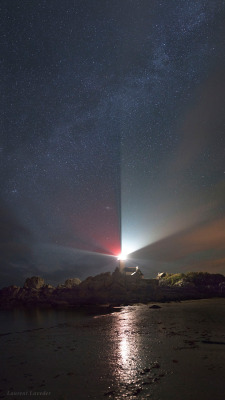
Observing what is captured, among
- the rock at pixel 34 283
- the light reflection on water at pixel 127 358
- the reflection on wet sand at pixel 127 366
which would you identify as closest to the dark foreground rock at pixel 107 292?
the rock at pixel 34 283

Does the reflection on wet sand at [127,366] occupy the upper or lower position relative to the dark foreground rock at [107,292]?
upper

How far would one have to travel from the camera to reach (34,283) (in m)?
66.9

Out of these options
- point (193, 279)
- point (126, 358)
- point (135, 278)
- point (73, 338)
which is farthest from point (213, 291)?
point (126, 358)

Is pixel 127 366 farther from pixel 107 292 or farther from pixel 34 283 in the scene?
pixel 34 283

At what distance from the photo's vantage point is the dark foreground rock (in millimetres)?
49781

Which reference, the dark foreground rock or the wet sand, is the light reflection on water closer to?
→ the wet sand

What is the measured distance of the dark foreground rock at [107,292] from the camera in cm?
4978

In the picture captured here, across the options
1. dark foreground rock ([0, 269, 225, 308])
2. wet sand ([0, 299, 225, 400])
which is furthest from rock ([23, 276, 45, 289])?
wet sand ([0, 299, 225, 400])

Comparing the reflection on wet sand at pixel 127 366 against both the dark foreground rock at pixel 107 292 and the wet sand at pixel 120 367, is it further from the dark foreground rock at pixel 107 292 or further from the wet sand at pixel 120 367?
the dark foreground rock at pixel 107 292

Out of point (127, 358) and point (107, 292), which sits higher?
point (127, 358)

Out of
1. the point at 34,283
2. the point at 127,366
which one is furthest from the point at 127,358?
the point at 34,283

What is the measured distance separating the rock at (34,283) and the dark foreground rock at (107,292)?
2.84ft

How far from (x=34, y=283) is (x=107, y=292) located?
27057 millimetres

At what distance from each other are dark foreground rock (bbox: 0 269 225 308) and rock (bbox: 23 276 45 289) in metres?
0.86
